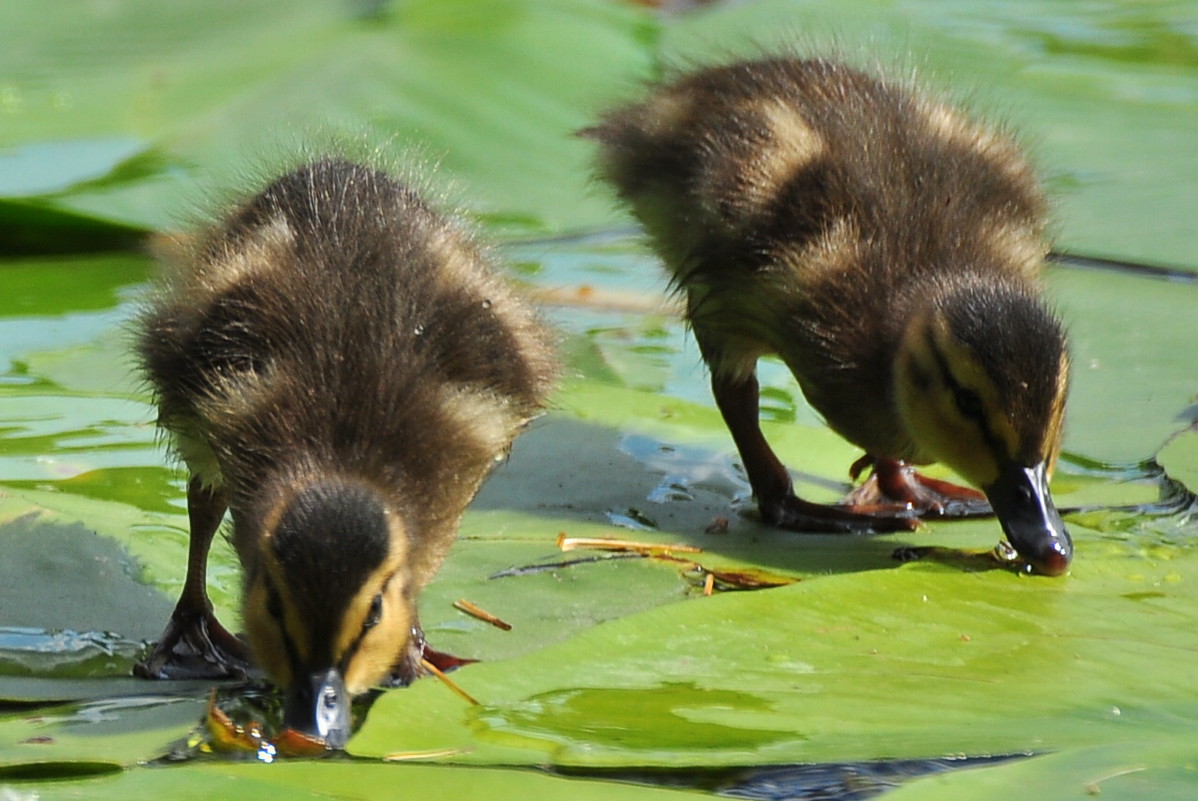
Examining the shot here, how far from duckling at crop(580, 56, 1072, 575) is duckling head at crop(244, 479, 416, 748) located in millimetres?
1267

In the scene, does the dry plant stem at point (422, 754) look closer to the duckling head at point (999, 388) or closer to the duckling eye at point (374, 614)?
the duckling eye at point (374, 614)

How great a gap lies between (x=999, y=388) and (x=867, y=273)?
0.48 metres

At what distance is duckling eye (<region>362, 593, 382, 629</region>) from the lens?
2652 mm

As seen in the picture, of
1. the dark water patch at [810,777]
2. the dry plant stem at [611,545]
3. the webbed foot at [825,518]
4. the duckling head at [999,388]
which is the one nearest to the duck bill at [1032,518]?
the duckling head at [999,388]

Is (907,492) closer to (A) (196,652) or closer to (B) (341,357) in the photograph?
(B) (341,357)

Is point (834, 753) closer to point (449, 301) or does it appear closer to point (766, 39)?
point (449, 301)

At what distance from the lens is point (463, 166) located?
538cm

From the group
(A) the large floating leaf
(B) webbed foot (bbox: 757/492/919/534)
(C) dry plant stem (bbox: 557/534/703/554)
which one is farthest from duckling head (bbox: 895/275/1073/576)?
(A) the large floating leaf

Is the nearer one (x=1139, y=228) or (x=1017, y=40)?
(x=1139, y=228)

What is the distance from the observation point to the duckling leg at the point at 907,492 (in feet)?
12.7

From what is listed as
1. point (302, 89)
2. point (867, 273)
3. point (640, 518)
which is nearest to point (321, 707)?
point (640, 518)

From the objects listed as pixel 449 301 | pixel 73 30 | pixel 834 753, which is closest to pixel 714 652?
pixel 834 753

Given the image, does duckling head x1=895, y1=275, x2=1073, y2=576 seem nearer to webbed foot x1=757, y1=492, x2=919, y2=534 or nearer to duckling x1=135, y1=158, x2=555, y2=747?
webbed foot x1=757, y1=492, x2=919, y2=534

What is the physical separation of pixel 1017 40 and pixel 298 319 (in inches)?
153
